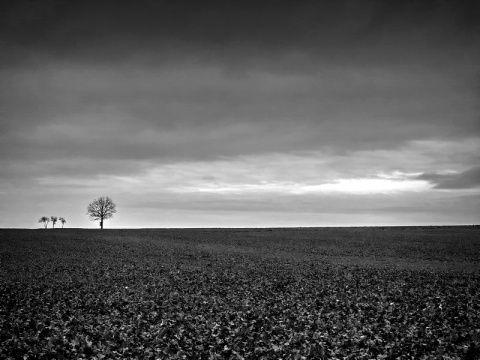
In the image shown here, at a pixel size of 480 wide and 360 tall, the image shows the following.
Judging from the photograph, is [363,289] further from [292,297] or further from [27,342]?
[27,342]

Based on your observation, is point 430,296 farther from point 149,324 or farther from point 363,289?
point 149,324

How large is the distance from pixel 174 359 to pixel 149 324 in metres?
3.32

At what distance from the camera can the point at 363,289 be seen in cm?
1841

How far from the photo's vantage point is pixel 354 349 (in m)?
9.34

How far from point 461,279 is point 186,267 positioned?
19842mm

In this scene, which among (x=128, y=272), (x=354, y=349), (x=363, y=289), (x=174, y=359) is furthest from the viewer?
(x=128, y=272)

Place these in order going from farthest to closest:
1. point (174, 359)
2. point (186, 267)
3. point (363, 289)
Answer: point (186, 267) → point (363, 289) → point (174, 359)

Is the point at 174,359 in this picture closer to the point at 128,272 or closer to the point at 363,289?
the point at 363,289

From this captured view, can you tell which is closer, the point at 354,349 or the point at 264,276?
the point at 354,349

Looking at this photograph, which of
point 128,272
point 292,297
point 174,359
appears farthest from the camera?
point 128,272

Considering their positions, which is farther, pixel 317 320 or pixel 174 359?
pixel 317 320

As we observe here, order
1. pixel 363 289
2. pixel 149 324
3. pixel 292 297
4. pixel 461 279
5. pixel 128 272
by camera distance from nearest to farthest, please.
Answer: pixel 149 324 → pixel 292 297 → pixel 363 289 → pixel 461 279 → pixel 128 272

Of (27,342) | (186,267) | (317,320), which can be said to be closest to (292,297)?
(317,320)

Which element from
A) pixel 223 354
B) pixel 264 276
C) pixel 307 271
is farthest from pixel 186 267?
pixel 223 354
